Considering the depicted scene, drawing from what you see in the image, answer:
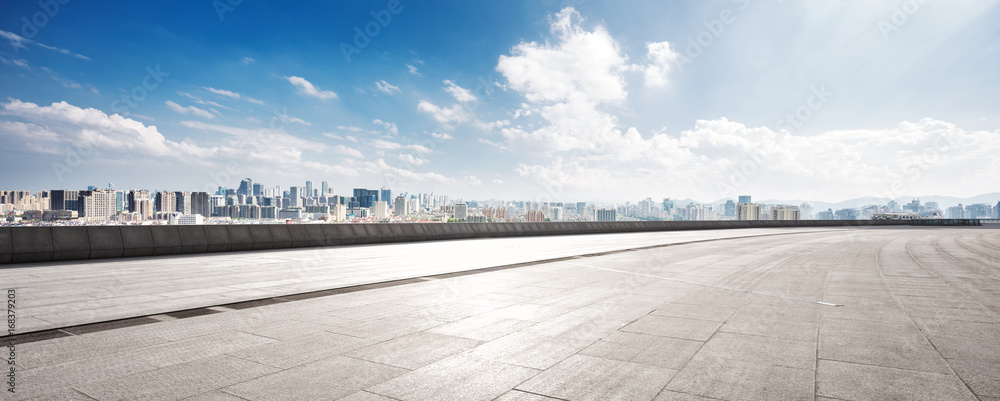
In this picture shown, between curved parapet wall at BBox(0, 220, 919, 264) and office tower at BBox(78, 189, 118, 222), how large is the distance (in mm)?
2541

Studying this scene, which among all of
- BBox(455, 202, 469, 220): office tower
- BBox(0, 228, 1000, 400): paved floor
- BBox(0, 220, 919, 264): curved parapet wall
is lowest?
BBox(0, 228, 1000, 400): paved floor

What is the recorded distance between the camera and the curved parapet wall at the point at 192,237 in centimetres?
1266

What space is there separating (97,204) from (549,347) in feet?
70.1

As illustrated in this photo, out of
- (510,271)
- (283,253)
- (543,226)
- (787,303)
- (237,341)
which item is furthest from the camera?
(543,226)

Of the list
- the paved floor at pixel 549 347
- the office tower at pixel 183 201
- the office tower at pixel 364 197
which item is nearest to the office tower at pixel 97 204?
the office tower at pixel 183 201

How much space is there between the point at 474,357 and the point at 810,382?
9.26 ft

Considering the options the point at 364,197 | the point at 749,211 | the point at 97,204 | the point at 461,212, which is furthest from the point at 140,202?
the point at 749,211

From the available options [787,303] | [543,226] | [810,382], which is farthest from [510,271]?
[543,226]

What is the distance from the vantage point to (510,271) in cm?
1177

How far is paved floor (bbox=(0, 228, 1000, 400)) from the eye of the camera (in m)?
3.89

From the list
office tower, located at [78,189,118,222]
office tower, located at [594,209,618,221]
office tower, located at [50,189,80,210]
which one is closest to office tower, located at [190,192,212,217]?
office tower, located at [78,189,118,222]

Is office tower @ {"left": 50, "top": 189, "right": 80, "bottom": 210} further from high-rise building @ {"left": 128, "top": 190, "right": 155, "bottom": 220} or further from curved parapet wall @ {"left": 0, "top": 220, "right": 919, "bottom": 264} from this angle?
curved parapet wall @ {"left": 0, "top": 220, "right": 919, "bottom": 264}

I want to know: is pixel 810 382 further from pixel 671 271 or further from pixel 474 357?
pixel 671 271

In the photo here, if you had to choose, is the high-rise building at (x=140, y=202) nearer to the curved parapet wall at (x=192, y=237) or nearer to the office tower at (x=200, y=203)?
the office tower at (x=200, y=203)
